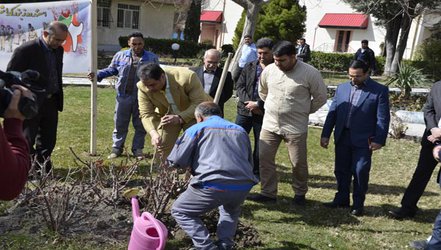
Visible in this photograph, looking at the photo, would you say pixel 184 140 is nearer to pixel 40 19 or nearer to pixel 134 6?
pixel 40 19

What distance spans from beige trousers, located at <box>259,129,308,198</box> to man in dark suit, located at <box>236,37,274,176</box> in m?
0.49

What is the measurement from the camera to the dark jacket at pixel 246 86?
5.45 metres

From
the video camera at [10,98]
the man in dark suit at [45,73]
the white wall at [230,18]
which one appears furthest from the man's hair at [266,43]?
the white wall at [230,18]

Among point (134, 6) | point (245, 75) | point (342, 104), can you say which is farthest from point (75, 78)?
point (134, 6)

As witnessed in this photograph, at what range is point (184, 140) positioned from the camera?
339 cm

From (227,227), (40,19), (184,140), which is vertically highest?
(40,19)

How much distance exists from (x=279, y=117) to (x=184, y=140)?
5.51 feet

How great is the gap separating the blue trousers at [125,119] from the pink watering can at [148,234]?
336 centimetres

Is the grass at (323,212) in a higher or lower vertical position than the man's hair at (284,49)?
lower

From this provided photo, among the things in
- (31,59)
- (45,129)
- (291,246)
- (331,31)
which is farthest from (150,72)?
(331,31)

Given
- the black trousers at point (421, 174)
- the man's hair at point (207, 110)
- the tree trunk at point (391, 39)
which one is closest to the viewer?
the man's hair at point (207, 110)

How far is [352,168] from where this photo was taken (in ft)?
16.1

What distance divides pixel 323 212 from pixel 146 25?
2787 cm

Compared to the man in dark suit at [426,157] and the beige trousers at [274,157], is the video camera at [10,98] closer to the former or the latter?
the beige trousers at [274,157]
